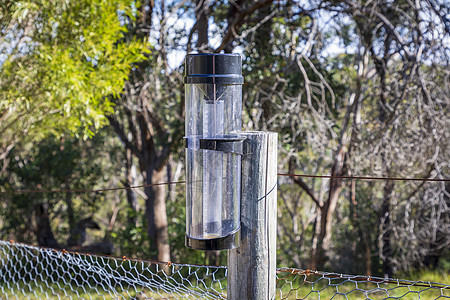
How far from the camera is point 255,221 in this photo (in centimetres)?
139

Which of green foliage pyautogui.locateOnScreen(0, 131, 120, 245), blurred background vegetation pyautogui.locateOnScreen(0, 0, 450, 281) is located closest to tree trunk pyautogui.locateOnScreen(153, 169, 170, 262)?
blurred background vegetation pyautogui.locateOnScreen(0, 0, 450, 281)

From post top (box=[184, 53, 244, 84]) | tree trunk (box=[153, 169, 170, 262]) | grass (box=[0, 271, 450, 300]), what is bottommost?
grass (box=[0, 271, 450, 300])

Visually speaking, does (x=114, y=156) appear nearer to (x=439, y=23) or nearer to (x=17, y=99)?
(x=17, y=99)

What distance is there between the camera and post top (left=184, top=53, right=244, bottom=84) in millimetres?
1309

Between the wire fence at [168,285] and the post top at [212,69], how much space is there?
0.77m

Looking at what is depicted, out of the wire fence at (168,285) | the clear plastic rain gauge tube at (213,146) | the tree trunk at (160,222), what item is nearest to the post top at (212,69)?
the clear plastic rain gauge tube at (213,146)

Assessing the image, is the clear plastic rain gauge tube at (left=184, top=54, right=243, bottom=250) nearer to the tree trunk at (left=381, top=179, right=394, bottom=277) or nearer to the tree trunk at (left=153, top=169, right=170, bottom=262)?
the tree trunk at (left=153, top=169, right=170, bottom=262)

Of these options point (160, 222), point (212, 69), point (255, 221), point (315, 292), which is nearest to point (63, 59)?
point (212, 69)

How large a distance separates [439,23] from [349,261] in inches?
168

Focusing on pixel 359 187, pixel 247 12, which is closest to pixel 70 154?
pixel 247 12

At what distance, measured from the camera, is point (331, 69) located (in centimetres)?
616

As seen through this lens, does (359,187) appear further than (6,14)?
Yes

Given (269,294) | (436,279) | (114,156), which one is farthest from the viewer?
(114,156)

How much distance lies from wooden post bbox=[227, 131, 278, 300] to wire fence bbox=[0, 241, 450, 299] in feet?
1.07
